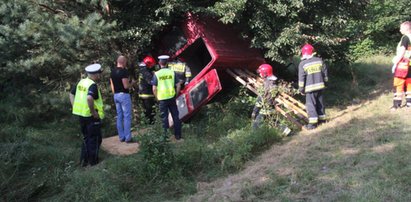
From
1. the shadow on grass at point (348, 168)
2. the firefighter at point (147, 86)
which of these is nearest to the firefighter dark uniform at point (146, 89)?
the firefighter at point (147, 86)

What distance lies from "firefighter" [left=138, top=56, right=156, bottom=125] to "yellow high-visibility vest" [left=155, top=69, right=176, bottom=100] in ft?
3.00

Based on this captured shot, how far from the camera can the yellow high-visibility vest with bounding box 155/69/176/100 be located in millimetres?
8359

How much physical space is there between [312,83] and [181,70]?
3146mm

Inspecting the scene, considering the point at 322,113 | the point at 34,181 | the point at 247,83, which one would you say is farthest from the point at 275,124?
the point at 34,181

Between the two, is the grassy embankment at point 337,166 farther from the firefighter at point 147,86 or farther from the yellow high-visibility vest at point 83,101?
the firefighter at point 147,86

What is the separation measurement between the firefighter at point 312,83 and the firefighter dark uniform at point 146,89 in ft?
10.7

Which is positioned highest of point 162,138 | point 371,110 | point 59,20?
point 59,20

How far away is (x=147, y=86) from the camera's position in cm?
952

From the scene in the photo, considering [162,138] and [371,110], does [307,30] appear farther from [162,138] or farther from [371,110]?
[162,138]

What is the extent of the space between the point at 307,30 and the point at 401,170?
502 cm

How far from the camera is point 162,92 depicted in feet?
27.4

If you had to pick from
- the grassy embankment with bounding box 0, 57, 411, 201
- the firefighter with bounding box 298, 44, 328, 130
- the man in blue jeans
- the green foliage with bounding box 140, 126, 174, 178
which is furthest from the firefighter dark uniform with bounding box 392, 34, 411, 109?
the man in blue jeans

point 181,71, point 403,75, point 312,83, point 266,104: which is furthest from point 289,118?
point 181,71

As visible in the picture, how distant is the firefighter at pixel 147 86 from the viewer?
9312 millimetres
